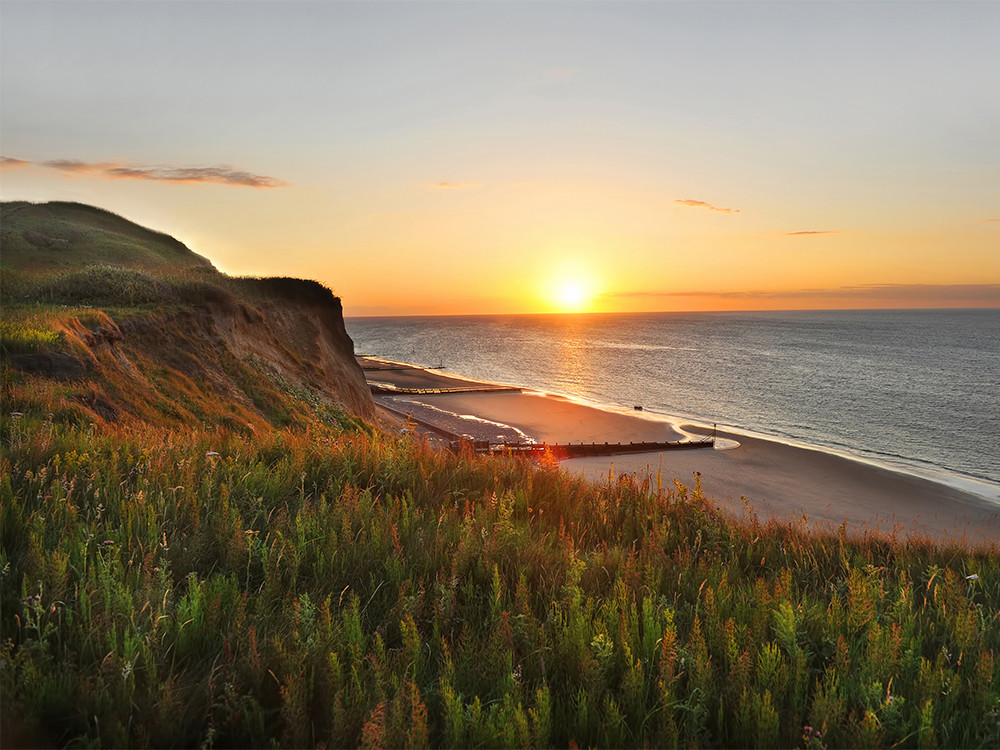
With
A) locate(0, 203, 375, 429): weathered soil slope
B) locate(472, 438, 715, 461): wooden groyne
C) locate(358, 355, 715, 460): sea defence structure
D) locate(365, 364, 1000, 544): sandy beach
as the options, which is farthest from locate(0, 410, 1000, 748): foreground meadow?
locate(472, 438, 715, 461): wooden groyne

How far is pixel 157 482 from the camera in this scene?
5.02 m

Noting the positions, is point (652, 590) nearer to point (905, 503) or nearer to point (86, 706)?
point (86, 706)

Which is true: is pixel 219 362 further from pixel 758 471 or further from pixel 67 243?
pixel 758 471

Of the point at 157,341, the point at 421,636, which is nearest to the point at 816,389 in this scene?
the point at 157,341

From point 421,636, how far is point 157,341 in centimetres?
2009

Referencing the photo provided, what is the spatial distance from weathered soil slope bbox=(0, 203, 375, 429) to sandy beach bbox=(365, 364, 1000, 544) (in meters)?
13.2

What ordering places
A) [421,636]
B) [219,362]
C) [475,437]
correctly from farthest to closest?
Answer: [475,437] → [219,362] → [421,636]

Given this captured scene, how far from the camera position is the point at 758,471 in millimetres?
37844

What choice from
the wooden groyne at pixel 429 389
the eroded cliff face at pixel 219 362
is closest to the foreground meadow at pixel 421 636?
the eroded cliff face at pixel 219 362

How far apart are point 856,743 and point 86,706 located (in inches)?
131

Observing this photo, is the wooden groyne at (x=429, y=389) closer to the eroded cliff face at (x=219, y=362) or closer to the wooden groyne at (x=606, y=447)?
the eroded cliff face at (x=219, y=362)

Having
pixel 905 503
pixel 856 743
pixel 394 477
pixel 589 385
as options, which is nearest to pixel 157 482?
pixel 394 477

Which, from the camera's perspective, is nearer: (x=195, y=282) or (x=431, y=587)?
(x=431, y=587)

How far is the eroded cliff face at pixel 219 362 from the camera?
12.6 metres
